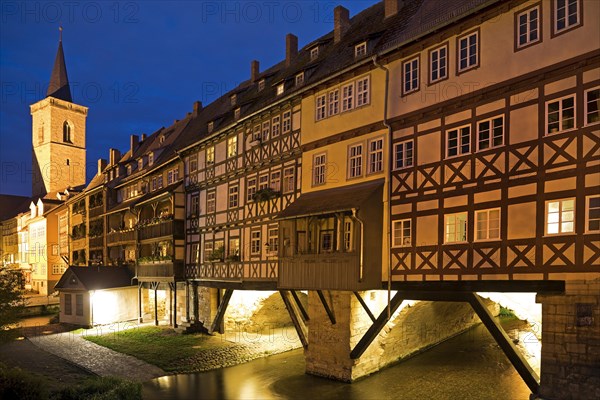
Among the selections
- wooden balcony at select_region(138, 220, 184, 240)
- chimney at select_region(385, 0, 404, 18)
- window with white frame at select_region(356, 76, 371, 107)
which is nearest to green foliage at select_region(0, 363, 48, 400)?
window with white frame at select_region(356, 76, 371, 107)

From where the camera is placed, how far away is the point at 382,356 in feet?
57.7

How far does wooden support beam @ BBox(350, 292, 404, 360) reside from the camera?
1488 cm

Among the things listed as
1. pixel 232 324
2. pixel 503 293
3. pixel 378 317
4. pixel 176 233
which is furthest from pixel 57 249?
pixel 503 293

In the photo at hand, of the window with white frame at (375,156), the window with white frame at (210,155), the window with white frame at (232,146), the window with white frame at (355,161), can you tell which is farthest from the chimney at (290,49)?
the window with white frame at (375,156)

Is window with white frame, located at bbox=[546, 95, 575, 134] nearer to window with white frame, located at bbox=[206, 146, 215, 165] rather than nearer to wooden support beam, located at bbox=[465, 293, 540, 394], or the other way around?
wooden support beam, located at bbox=[465, 293, 540, 394]

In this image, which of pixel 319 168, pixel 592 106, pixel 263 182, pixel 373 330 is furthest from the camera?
pixel 263 182

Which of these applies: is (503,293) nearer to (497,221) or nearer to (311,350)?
(497,221)

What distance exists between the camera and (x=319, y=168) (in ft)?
57.9

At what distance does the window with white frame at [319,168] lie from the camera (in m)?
17.4

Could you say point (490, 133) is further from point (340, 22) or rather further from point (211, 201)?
point (211, 201)

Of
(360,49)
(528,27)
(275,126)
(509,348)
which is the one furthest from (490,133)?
(275,126)

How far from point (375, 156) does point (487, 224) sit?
454 cm

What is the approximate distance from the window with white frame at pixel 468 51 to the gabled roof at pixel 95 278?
25.7 m

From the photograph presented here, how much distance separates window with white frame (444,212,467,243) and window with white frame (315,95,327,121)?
Answer: 6.60 m
